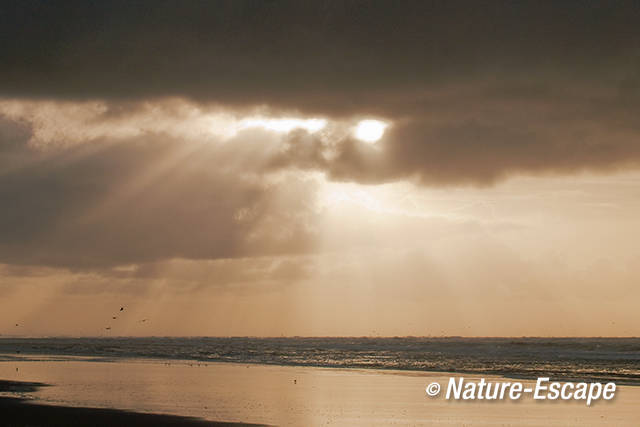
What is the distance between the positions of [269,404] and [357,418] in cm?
561

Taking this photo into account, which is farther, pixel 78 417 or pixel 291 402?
pixel 291 402

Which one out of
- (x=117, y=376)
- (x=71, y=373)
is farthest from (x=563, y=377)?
(x=71, y=373)

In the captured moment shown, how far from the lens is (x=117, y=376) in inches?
1839

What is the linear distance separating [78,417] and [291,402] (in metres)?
9.32

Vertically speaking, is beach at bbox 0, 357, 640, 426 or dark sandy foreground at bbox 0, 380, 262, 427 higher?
beach at bbox 0, 357, 640, 426

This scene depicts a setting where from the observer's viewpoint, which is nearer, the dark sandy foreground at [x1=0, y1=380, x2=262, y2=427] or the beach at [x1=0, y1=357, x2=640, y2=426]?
the dark sandy foreground at [x1=0, y1=380, x2=262, y2=427]

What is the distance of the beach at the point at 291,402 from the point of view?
27438mm

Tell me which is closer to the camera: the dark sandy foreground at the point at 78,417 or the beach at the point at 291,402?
the dark sandy foreground at the point at 78,417

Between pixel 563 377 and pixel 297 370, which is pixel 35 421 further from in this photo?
pixel 563 377

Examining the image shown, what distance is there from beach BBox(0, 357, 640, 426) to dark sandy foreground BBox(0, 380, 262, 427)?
7 centimetres

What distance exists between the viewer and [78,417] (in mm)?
27375

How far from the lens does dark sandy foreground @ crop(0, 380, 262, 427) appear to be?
26.1 metres

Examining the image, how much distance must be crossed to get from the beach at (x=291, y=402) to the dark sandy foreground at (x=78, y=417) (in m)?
0.07

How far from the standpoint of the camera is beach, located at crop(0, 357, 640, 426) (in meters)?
27.4
